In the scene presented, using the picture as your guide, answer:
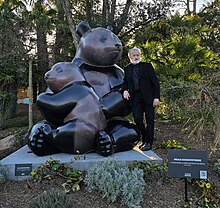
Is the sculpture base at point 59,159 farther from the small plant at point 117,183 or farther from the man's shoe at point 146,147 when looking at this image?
the small plant at point 117,183

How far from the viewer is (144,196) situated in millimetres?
3156

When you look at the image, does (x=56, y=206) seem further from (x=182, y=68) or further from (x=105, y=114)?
(x=182, y=68)

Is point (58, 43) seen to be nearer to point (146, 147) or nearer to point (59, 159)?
point (146, 147)

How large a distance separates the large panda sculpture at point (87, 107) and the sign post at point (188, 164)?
0.99m

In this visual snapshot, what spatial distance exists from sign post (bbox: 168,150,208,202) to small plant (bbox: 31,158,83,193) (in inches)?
41.6

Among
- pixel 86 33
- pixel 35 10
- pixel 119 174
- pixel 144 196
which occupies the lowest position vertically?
pixel 144 196

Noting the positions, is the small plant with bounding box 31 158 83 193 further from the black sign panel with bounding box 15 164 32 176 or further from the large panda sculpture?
the large panda sculpture

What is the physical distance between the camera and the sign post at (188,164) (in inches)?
118

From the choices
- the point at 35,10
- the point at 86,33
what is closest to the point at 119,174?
the point at 86,33

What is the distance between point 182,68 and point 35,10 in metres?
5.36

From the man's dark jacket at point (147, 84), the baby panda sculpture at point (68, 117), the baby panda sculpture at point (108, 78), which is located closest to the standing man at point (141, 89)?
the man's dark jacket at point (147, 84)

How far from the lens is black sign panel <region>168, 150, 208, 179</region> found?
299 cm

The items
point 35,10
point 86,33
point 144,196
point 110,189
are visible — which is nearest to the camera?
point 110,189

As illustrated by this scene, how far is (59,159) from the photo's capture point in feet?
12.2
